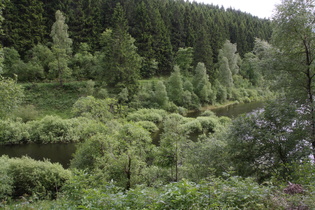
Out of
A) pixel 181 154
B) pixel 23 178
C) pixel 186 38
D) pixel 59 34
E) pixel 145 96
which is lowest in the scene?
pixel 23 178

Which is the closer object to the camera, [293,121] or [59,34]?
[293,121]

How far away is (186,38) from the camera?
61375 mm

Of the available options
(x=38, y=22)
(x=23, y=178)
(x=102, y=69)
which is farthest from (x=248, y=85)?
(x=23, y=178)

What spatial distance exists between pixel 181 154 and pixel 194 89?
101 ft

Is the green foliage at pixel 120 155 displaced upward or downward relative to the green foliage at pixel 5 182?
upward

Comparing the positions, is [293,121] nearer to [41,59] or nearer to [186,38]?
[41,59]

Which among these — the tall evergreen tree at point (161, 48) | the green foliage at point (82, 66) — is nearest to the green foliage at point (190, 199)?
the green foliage at point (82, 66)

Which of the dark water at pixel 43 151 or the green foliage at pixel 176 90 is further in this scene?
the green foliage at pixel 176 90

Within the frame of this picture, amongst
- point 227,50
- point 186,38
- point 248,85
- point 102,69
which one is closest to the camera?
point 102,69

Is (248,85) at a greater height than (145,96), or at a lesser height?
greater

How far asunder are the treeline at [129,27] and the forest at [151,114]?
254 millimetres

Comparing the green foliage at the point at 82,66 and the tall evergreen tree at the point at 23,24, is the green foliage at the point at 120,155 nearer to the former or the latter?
the green foliage at the point at 82,66

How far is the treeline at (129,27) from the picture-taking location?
38.8 meters

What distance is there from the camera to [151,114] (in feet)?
103
